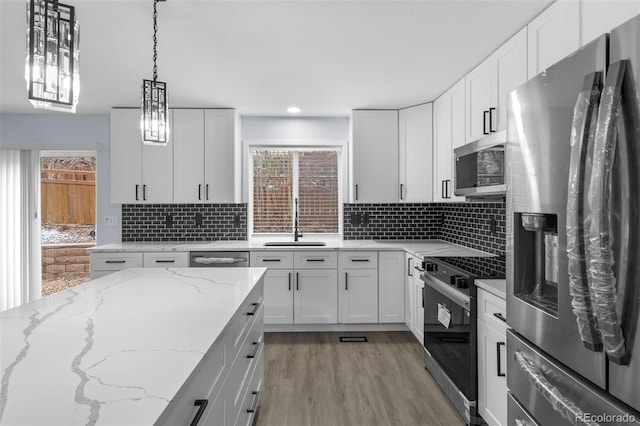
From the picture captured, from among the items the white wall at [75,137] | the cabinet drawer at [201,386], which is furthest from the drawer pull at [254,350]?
the white wall at [75,137]

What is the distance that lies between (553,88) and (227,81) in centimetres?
265

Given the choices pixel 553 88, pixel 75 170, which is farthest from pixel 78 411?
pixel 75 170

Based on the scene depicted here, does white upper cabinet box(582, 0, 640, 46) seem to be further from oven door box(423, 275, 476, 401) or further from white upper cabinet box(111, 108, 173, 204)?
white upper cabinet box(111, 108, 173, 204)

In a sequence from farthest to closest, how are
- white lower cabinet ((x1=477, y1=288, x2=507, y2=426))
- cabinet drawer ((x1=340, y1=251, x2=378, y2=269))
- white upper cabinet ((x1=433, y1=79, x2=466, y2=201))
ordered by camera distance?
cabinet drawer ((x1=340, y1=251, x2=378, y2=269))
white upper cabinet ((x1=433, y1=79, x2=466, y2=201))
white lower cabinet ((x1=477, y1=288, x2=507, y2=426))

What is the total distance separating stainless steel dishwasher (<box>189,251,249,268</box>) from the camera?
3682 mm

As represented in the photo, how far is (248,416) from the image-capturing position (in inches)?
73.9

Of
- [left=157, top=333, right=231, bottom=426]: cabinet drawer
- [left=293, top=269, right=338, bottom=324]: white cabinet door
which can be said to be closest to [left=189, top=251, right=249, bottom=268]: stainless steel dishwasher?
[left=293, top=269, right=338, bottom=324]: white cabinet door

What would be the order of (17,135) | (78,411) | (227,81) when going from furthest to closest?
(17,135) < (227,81) < (78,411)

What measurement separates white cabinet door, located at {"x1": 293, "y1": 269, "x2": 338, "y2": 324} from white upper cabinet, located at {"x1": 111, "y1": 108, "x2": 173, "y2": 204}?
1848 millimetres

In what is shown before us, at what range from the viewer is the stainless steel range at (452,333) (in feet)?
6.84

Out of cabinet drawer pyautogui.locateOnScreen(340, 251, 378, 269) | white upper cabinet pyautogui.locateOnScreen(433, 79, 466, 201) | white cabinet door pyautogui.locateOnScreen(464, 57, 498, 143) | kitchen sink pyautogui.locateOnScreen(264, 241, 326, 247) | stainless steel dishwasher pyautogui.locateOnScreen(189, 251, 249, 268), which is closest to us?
white cabinet door pyautogui.locateOnScreen(464, 57, 498, 143)

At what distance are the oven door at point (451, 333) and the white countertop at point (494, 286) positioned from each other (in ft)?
0.47

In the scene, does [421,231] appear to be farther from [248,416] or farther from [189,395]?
[189,395]

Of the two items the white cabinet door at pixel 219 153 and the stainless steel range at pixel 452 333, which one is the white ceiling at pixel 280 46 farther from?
the stainless steel range at pixel 452 333
